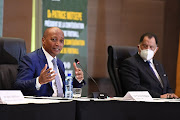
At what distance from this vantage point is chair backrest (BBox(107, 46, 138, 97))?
131 inches

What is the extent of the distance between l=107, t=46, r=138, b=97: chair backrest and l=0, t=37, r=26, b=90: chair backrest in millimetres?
1005

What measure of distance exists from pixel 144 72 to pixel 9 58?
1.46 metres

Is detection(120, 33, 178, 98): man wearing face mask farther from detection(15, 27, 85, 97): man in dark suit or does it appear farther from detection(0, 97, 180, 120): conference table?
detection(0, 97, 180, 120): conference table

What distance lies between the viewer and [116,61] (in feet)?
11.3

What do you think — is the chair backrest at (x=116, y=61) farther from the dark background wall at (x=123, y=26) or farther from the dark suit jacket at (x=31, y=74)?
the dark background wall at (x=123, y=26)

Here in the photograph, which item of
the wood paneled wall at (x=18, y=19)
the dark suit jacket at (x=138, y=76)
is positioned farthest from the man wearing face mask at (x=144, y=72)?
Answer: the wood paneled wall at (x=18, y=19)

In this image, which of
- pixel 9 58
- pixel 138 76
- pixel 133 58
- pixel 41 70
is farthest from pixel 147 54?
pixel 9 58

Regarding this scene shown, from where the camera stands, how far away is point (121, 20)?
528 cm

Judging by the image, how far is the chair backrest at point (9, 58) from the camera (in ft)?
9.25

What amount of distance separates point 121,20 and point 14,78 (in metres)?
2.85

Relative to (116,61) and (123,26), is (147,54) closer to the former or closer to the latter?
(116,61)

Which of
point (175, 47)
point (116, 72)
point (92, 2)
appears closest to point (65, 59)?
point (92, 2)

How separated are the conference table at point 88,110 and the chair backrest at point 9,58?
1.24 metres

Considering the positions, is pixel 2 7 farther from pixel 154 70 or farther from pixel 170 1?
pixel 170 1
